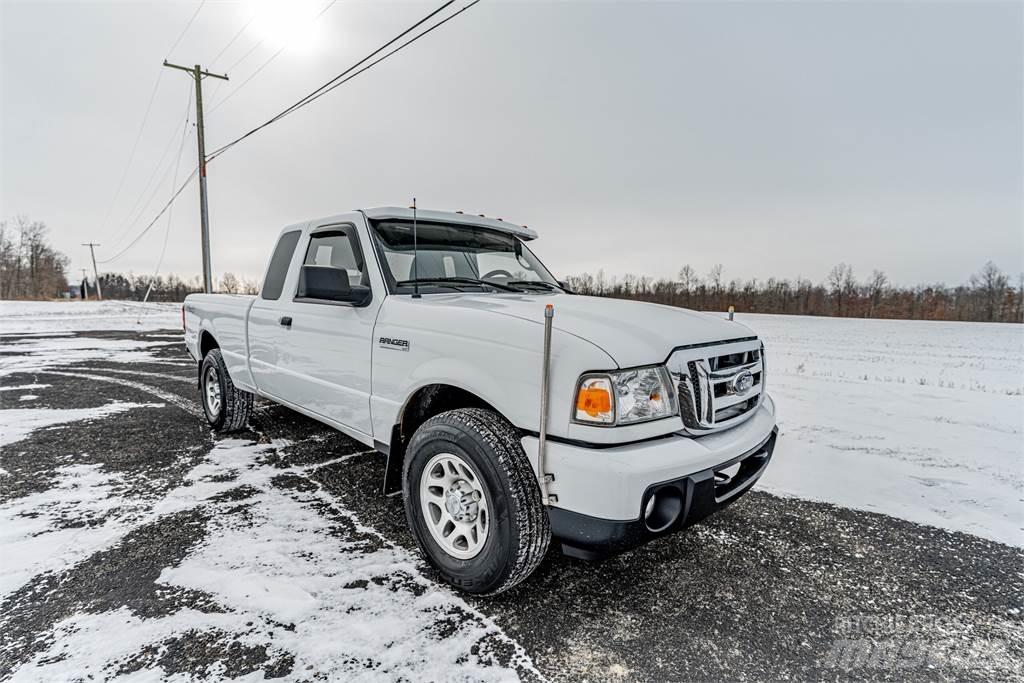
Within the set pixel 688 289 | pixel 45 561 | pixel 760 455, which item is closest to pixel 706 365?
pixel 760 455

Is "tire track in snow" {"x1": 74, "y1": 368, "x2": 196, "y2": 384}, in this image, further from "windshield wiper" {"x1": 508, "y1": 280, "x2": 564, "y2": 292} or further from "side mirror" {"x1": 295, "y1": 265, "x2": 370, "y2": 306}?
"windshield wiper" {"x1": 508, "y1": 280, "x2": 564, "y2": 292}

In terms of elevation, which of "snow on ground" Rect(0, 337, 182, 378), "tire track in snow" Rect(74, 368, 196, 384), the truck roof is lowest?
"tire track in snow" Rect(74, 368, 196, 384)

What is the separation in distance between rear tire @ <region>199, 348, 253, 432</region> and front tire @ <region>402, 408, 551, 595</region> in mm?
3227

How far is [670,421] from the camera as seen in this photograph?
2.22 metres

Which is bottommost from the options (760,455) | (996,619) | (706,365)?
(996,619)

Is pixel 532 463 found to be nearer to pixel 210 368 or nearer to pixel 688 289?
pixel 210 368

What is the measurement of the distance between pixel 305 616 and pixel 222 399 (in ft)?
11.7

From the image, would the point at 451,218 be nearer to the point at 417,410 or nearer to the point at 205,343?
the point at 417,410

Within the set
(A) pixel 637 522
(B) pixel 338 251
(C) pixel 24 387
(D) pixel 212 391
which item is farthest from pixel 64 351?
(A) pixel 637 522

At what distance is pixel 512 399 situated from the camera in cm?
229

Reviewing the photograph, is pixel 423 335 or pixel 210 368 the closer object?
pixel 423 335

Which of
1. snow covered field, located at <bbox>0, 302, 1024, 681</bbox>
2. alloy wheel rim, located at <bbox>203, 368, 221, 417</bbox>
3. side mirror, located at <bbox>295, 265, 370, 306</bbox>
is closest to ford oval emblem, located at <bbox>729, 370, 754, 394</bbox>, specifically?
snow covered field, located at <bbox>0, 302, 1024, 681</bbox>

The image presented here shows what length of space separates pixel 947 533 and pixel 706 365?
2424 millimetres

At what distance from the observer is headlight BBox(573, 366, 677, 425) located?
6.84ft
